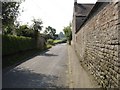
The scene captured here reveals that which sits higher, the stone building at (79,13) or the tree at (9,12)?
the stone building at (79,13)

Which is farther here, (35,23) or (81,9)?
(81,9)

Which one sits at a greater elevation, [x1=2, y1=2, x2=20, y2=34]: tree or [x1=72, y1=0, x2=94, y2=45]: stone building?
[x1=72, y1=0, x2=94, y2=45]: stone building

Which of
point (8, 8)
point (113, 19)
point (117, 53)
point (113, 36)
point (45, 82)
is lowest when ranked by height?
point (45, 82)

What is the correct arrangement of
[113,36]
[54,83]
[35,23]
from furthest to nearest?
[35,23]
[54,83]
[113,36]

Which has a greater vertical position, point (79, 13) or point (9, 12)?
point (79, 13)

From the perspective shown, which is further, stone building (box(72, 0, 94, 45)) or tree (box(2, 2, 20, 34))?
stone building (box(72, 0, 94, 45))

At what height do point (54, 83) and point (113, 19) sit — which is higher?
point (113, 19)

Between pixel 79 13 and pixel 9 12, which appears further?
pixel 79 13

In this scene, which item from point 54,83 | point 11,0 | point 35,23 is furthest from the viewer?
point 35,23

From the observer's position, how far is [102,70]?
859 cm

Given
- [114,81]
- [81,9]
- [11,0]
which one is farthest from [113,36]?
[81,9]

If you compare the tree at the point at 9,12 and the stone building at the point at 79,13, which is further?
the stone building at the point at 79,13

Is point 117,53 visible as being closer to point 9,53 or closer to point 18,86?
point 18,86

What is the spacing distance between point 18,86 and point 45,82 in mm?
1644
